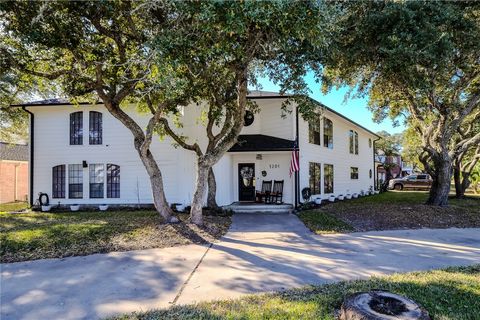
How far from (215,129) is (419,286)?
Answer: 11.1 metres

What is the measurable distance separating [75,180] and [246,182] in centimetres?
859

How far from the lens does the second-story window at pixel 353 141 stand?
21.5 meters

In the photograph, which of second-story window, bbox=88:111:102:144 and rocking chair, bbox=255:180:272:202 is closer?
rocking chair, bbox=255:180:272:202

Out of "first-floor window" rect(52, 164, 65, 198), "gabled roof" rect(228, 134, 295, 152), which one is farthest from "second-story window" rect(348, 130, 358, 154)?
"first-floor window" rect(52, 164, 65, 198)

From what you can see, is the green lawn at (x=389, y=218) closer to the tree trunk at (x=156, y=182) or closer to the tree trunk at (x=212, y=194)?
the tree trunk at (x=212, y=194)

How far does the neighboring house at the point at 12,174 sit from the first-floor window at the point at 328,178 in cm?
2016

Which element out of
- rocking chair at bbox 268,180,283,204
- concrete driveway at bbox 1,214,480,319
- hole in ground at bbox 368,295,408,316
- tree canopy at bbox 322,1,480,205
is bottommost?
concrete driveway at bbox 1,214,480,319

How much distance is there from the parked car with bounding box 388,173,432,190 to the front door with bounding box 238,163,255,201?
Result: 882 inches

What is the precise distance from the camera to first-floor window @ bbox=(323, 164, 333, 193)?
683 inches

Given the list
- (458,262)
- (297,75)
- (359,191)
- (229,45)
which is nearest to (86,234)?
(229,45)

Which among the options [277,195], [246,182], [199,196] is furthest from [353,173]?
[199,196]

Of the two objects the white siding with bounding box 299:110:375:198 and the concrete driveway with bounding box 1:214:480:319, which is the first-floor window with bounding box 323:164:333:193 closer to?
the white siding with bounding box 299:110:375:198

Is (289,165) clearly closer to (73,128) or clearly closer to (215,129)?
(215,129)

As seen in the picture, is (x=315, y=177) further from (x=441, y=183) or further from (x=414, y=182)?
(x=414, y=182)
